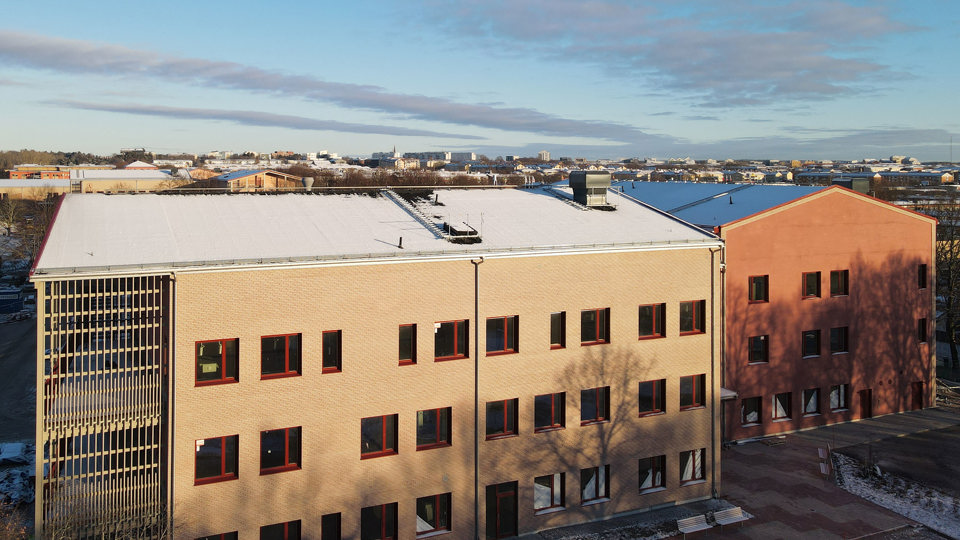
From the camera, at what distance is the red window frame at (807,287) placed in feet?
A: 116

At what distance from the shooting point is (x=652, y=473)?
1104 inches

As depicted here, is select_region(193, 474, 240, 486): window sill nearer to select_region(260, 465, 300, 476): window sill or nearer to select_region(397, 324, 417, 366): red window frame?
select_region(260, 465, 300, 476): window sill

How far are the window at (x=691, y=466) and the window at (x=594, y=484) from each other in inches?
143

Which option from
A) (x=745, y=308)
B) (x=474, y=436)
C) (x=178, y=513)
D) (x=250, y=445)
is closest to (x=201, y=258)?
(x=250, y=445)

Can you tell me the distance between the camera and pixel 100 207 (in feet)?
81.7

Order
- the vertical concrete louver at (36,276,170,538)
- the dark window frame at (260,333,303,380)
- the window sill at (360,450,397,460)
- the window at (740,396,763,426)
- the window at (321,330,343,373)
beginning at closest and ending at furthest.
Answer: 1. the vertical concrete louver at (36,276,170,538)
2. the dark window frame at (260,333,303,380)
3. the window at (321,330,343,373)
4. the window sill at (360,450,397,460)
5. the window at (740,396,763,426)

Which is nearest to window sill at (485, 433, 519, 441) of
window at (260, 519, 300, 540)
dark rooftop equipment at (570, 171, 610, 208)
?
window at (260, 519, 300, 540)

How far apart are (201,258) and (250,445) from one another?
572cm

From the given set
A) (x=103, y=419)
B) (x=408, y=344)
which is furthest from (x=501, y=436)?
(x=103, y=419)

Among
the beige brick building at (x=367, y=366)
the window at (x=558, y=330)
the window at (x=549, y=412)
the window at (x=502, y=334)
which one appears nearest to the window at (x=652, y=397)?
the beige brick building at (x=367, y=366)

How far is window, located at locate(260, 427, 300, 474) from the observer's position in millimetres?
21703

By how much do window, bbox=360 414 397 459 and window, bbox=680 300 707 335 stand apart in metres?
12.4

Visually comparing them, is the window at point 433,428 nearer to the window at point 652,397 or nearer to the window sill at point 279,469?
the window sill at point 279,469

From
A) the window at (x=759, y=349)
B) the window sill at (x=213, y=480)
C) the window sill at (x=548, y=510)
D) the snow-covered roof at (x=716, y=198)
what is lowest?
the window sill at (x=548, y=510)
